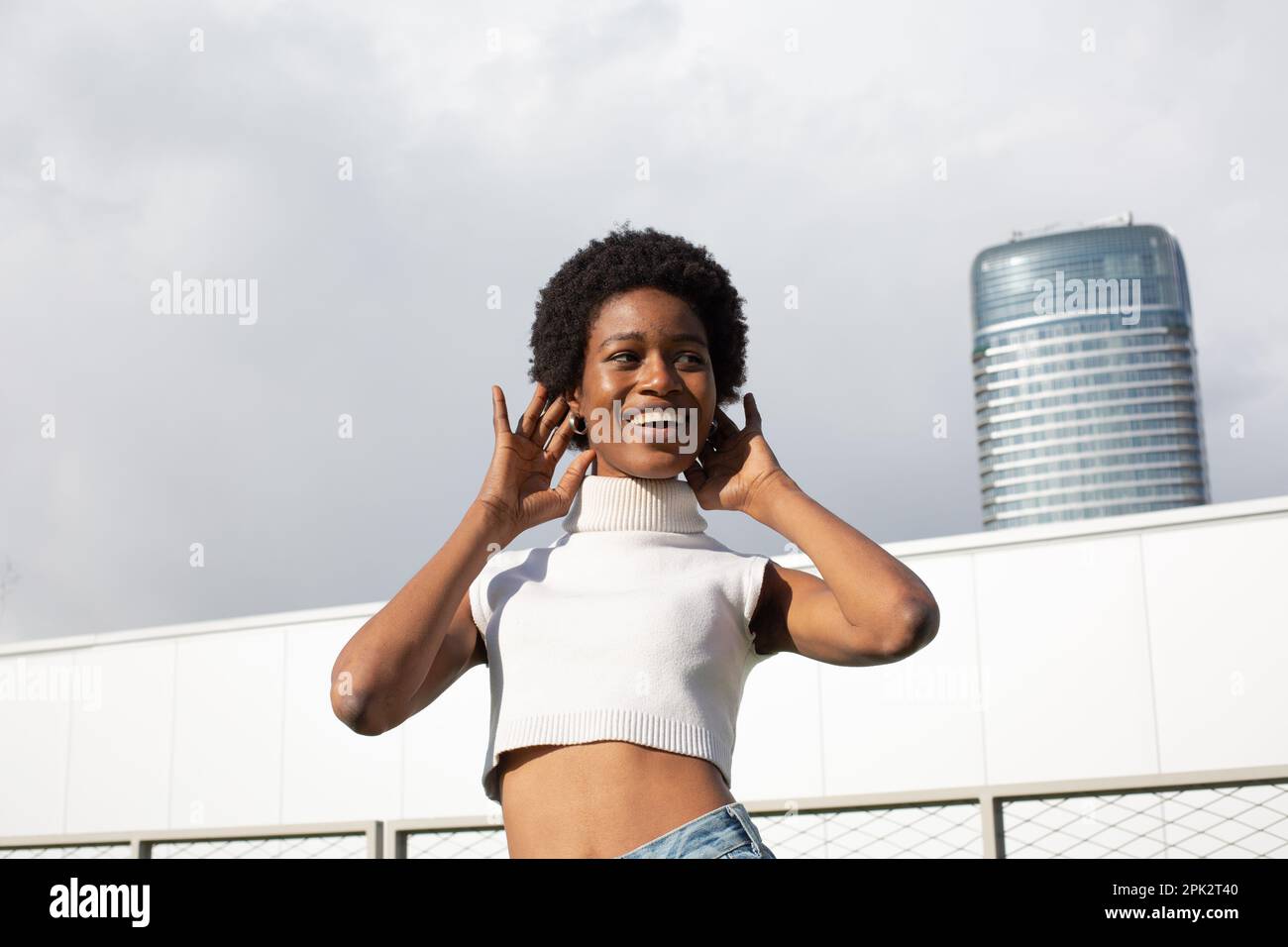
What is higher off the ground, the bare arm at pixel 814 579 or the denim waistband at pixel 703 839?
the bare arm at pixel 814 579

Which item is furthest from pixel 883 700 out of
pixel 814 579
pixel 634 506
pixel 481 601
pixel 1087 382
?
pixel 1087 382

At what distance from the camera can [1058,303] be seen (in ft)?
440

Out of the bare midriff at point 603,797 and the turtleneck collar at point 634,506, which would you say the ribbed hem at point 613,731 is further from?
the turtleneck collar at point 634,506

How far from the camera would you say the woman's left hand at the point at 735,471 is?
7.48 ft

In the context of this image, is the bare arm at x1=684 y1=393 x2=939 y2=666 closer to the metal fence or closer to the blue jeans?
the blue jeans

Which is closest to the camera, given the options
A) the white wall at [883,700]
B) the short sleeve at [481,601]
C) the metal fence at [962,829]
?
the short sleeve at [481,601]

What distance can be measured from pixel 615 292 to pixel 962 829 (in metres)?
5.73

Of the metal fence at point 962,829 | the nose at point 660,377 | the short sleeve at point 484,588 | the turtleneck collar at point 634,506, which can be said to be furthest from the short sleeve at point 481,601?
the metal fence at point 962,829

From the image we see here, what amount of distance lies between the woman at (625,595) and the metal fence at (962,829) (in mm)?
1921

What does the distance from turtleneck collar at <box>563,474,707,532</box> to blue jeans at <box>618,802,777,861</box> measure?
1.87 ft

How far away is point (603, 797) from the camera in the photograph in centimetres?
191

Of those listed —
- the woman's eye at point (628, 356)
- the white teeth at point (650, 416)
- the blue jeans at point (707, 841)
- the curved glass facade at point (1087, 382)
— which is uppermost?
the curved glass facade at point (1087, 382)

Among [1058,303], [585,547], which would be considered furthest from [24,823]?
[1058,303]
